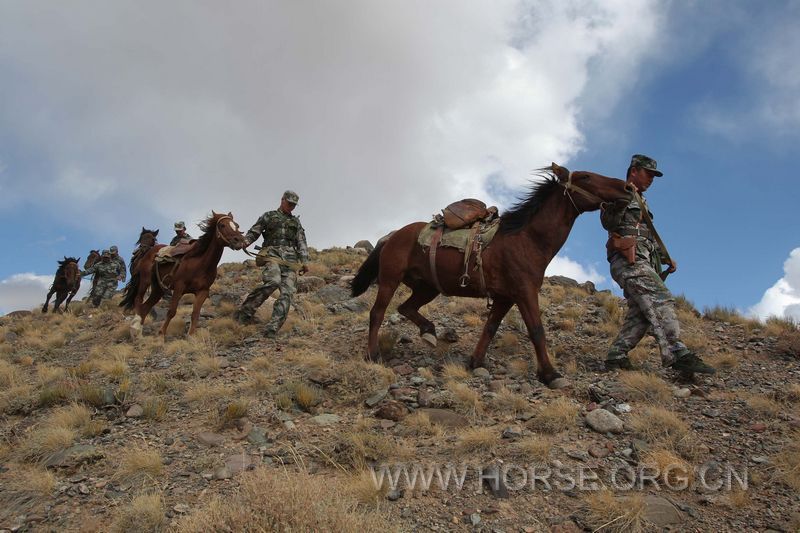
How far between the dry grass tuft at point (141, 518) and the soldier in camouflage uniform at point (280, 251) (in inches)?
260

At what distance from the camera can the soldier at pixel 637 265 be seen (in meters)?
6.77

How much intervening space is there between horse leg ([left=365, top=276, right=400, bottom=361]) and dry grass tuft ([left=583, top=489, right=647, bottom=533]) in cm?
435

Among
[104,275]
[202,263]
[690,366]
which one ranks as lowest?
[690,366]

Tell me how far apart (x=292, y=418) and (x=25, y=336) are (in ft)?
42.6

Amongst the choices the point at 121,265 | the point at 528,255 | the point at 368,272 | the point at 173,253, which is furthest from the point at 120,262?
the point at 528,255

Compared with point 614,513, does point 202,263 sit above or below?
above

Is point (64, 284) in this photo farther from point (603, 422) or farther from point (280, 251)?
point (603, 422)

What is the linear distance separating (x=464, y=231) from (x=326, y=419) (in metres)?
3.40

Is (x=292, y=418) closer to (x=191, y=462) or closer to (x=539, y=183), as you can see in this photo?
(x=191, y=462)

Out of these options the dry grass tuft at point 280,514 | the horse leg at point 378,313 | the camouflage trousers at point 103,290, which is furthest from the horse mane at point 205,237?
the camouflage trousers at point 103,290

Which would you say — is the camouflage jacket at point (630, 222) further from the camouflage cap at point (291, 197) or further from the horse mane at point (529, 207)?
the camouflage cap at point (291, 197)

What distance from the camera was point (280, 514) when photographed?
3035mm

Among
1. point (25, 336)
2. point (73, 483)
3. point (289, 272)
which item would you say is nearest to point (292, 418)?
point (73, 483)

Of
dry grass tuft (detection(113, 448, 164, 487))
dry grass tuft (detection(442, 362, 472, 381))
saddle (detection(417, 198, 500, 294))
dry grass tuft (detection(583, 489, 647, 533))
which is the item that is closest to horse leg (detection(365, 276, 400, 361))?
saddle (detection(417, 198, 500, 294))
